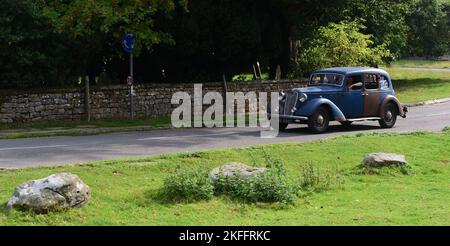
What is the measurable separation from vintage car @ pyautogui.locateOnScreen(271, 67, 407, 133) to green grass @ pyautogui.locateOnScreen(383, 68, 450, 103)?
1013cm

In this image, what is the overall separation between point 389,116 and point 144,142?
830 centimetres

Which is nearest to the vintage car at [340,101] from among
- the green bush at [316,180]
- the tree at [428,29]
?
the green bush at [316,180]

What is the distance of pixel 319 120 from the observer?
763 inches

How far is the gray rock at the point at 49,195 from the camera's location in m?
8.81

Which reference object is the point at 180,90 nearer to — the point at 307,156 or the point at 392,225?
the point at 307,156

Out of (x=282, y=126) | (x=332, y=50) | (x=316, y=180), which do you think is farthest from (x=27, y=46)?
(x=332, y=50)

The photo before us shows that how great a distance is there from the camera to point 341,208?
988 centimetres

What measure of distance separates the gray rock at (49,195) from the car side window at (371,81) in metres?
13.2

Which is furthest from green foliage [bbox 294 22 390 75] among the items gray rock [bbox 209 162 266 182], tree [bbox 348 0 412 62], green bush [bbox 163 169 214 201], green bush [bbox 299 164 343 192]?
green bush [bbox 163 169 214 201]

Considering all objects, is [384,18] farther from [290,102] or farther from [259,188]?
[259,188]

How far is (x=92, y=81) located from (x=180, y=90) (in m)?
3.96

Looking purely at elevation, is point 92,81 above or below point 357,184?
above
